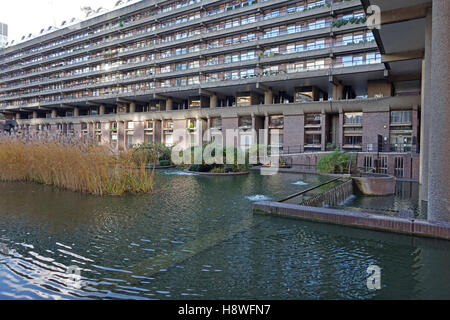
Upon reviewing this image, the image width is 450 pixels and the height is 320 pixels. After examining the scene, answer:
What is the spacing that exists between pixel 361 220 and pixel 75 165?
9384 millimetres

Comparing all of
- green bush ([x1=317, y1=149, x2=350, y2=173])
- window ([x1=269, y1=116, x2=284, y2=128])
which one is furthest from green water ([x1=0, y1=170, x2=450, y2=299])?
window ([x1=269, y1=116, x2=284, y2=128])

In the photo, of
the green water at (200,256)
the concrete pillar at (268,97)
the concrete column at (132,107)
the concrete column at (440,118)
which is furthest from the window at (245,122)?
the concrete column at (440,118)

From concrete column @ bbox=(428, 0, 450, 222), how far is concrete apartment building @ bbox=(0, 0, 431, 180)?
7.71 metres

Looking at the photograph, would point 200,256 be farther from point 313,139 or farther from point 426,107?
point 313,139

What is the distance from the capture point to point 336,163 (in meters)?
18.3

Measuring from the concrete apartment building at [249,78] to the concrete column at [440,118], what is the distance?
25.3ft

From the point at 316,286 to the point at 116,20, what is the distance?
55.3 meters

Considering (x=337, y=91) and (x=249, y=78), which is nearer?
(x=337, y=91)

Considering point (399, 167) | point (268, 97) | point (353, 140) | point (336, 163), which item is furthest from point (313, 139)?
point (336, 163)

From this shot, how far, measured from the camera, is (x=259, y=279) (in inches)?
163

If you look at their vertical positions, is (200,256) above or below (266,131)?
below

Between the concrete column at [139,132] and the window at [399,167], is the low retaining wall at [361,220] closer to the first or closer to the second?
the window at [399,167]

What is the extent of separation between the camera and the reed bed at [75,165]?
10.7 m

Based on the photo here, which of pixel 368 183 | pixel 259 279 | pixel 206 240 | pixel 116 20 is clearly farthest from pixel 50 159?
pixel 116 20
